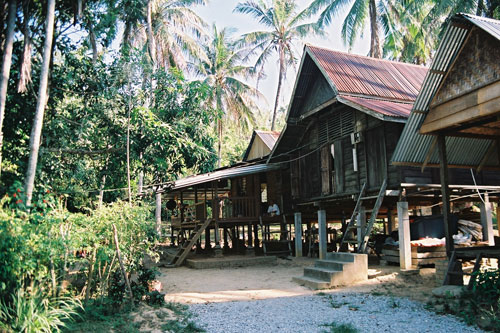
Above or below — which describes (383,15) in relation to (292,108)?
above

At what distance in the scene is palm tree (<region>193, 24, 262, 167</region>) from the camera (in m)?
31.2

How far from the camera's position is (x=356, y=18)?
22.8m

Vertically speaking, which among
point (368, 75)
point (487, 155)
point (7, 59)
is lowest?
point (487, 155)

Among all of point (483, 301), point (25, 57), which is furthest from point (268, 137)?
point (483, 301)

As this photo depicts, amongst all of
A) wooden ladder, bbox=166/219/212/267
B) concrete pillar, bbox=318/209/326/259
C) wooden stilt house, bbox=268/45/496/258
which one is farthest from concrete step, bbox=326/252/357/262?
wooden ladder, bbox=166/219/212/267

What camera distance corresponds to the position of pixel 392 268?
12.1 metres

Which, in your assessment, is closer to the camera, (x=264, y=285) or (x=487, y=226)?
(x=264, y=285)

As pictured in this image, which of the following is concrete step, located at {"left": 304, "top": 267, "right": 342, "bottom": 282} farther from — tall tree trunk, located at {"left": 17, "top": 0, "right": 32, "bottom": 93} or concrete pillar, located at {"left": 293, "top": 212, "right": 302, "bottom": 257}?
tall tree trunk, located at {"left": 17, "top": 0, "right": 32, "bottom": 93}

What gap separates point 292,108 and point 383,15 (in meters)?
10.7

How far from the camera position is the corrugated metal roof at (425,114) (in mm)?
7797

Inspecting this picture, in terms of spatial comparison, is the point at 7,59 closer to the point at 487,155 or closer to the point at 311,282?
the point at 311,282

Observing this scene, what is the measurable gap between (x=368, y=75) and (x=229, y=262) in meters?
8.60

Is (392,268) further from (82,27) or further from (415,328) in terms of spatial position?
(82,27)

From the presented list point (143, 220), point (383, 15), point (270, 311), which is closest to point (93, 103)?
point (143, 220)
